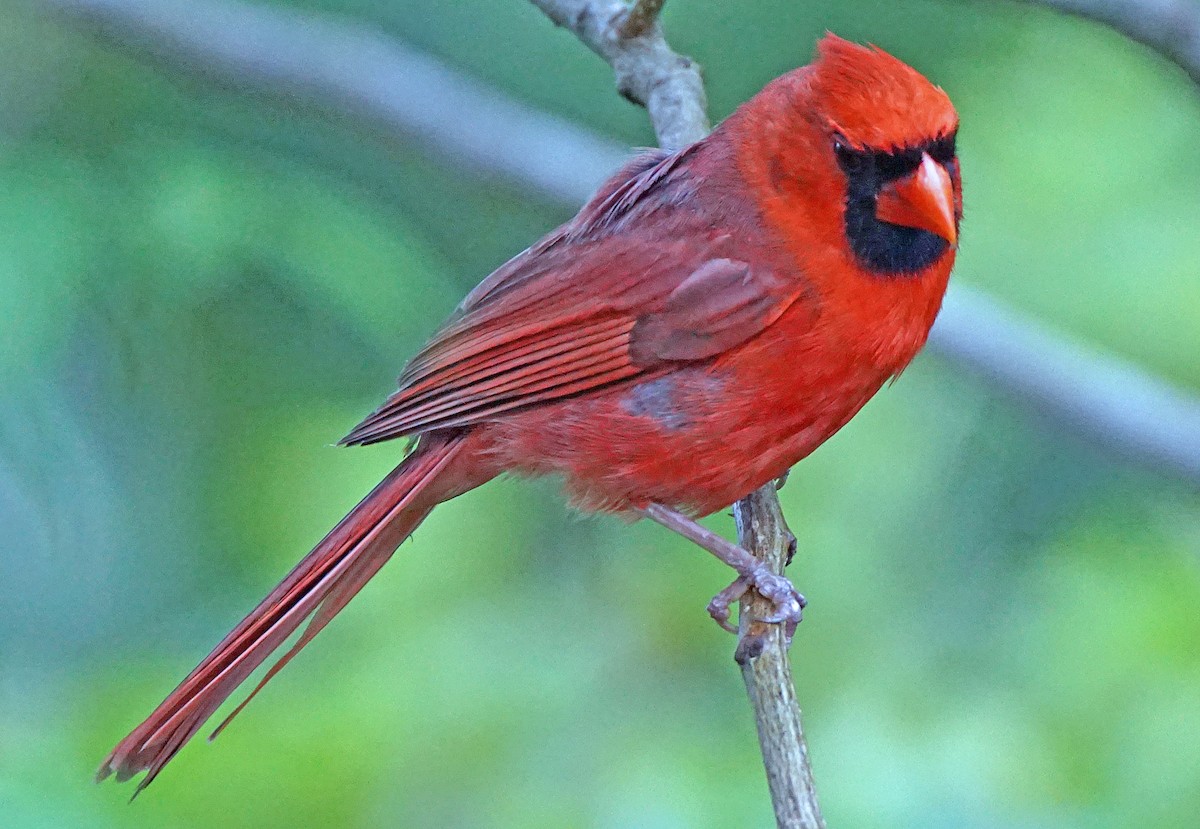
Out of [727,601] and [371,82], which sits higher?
[371,82]

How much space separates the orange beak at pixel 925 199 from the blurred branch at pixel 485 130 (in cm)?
93

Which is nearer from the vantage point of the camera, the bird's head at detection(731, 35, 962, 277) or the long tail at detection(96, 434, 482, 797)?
the bird's head at detection(731, 35, 962, 277)

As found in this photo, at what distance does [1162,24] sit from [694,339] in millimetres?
924

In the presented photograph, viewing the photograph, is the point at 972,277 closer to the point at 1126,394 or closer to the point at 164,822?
the point at 1126,394

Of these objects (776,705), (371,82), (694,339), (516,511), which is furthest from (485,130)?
(776,705)

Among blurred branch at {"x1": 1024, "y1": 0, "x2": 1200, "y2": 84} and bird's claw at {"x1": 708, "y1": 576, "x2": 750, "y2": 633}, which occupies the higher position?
blurred branch at {"x1": 1024, "y1": 0, "x2": 1200, "y2": 84}

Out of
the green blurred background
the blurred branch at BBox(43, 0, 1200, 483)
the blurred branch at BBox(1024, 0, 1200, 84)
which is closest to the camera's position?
the blurred branch at BBox(1024, 0, 1200, 84)

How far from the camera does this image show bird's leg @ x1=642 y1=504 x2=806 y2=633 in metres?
2.07

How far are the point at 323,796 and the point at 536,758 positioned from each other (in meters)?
0.43

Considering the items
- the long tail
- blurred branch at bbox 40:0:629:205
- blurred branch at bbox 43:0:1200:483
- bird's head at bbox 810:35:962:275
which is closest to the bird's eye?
bird's head at bbox 810:35:962:275

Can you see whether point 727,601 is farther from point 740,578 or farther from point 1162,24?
point 1162,24

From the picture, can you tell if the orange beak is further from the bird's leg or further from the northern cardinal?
the bird's leg

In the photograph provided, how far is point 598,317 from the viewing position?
7.36 feet

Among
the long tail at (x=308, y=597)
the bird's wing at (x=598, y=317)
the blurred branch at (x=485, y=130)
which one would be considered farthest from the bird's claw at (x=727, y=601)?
the blurred branch at (x=485, y=130)
